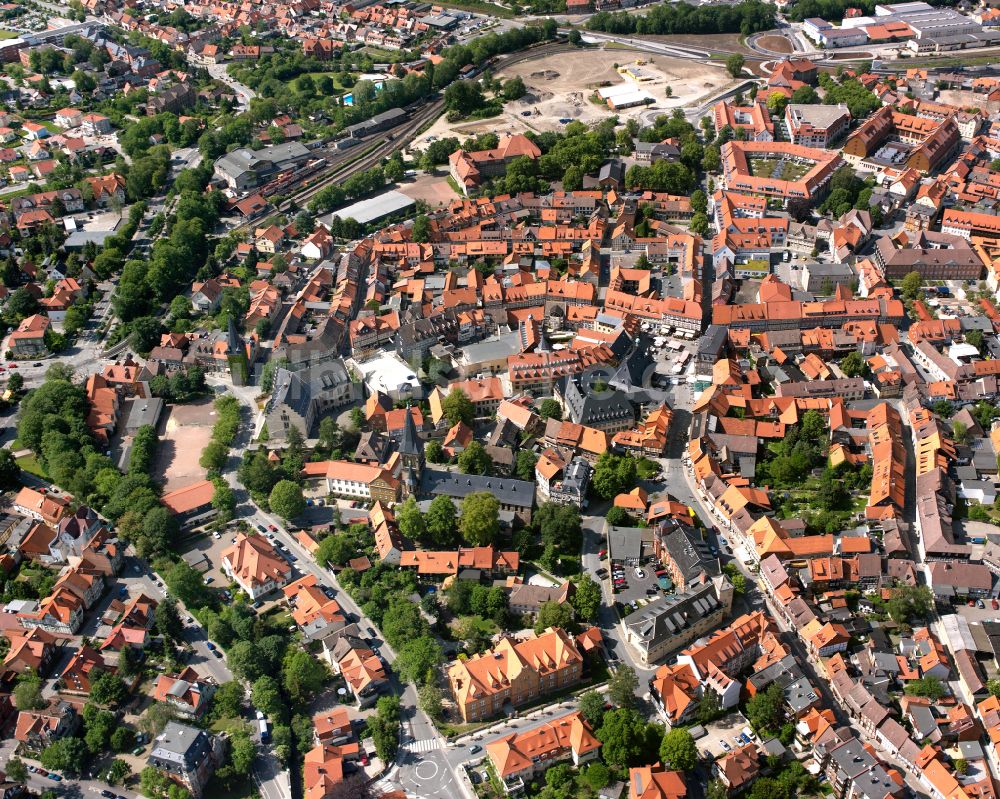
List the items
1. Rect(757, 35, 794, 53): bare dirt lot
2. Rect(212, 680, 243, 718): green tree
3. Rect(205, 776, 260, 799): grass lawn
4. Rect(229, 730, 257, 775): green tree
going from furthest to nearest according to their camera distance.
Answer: Rect(757, 35, 794, 53): bare dirt lot
Rect(212, 680, 243, 718): green tree
Rect(229, 730, 257, 775): green tree
Rect(205, 776, 260, 799): grass lawn

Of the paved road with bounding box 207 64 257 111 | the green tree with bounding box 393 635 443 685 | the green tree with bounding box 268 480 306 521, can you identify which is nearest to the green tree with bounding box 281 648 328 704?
the green tree with bounding box 393 635 443 685

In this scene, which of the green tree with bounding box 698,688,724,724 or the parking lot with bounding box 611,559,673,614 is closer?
the green tree with bounding box 698,688,724,724

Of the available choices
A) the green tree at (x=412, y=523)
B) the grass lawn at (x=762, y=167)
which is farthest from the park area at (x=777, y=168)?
the green tree at (x=412, y=523)

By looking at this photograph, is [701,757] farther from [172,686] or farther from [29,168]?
[29,168]

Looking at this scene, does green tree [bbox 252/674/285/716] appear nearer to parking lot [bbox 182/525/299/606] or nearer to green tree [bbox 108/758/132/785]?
green tree [bbox 108/758/132/785]

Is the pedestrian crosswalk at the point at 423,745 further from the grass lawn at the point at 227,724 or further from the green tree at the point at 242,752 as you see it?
the grass lawn at the point at 227,724
